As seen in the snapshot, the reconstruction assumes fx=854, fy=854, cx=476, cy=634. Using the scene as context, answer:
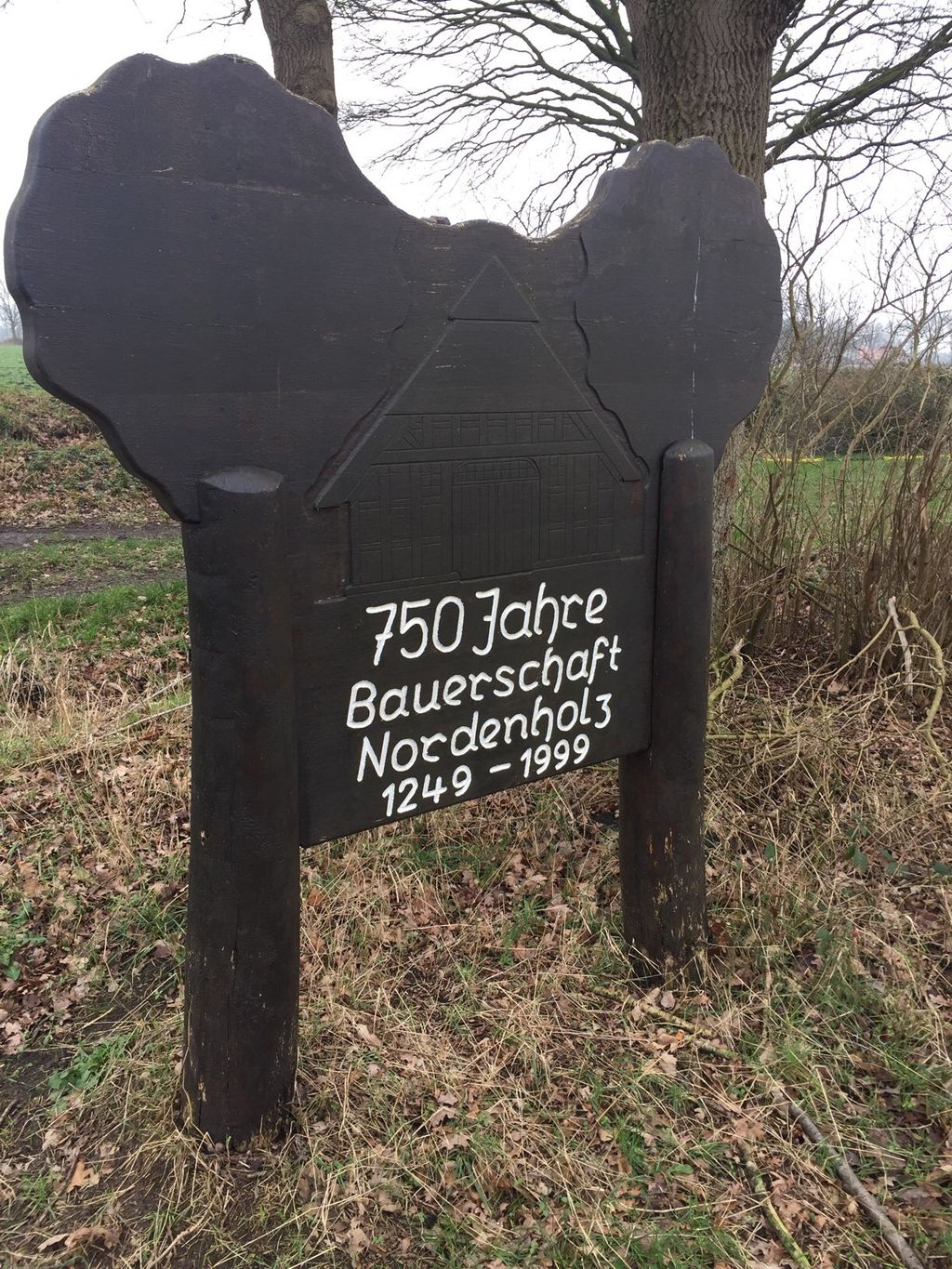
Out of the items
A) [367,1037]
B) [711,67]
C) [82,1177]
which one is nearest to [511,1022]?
[367,1037]

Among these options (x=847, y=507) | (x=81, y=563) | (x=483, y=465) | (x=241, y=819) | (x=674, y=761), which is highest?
(x=483, y=465)

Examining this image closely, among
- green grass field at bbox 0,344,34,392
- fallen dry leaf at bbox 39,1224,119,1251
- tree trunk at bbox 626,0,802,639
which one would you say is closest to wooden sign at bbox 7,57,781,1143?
fallen dry leaf at bbox 39,1224,119,1251

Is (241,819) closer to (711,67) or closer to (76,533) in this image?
(711,67)

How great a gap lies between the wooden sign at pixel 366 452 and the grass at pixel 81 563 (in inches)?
265

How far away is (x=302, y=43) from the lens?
18.5ft

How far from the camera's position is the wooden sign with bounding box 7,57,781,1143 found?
5.32ft

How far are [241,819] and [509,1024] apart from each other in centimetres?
121

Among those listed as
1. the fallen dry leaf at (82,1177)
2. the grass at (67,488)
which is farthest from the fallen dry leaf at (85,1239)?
the grass at (67,488)

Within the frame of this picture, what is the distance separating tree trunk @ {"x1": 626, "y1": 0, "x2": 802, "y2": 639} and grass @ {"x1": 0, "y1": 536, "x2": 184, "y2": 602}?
6.31m

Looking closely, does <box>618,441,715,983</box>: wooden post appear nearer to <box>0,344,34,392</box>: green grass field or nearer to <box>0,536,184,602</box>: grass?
<box>0,536,184,602</box>: grass

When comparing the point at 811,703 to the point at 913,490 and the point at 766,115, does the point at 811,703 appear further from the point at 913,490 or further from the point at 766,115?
the point at 766,115

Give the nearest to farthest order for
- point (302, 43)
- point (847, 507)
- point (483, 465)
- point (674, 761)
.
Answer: point (483, 465)
point (674, 761)
point (847, 507)
point (302, 43)

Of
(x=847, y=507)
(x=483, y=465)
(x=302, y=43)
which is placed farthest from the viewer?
(x=302, y=43)

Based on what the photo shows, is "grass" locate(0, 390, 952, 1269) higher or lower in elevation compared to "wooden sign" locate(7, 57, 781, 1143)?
lower
